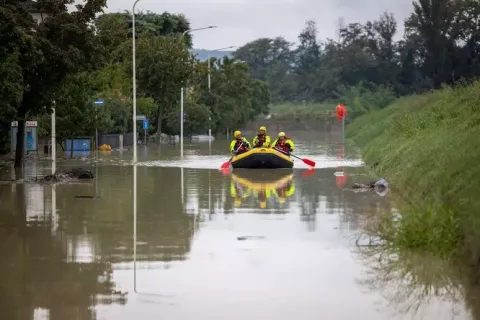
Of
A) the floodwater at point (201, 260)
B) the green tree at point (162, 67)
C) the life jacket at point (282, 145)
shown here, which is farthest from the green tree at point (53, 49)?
the green tree at point (162, 67)

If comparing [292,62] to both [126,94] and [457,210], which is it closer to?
[126,94]

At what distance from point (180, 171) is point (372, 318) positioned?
23707 mm

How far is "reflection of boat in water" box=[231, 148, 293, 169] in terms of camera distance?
32.6 m

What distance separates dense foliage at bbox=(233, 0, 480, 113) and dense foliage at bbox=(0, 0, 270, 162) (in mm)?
15779

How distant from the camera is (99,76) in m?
49.2

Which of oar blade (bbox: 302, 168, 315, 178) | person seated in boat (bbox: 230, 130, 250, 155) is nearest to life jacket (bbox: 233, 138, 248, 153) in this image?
person seated in boat (bbox: 230, 130, 250, 155)

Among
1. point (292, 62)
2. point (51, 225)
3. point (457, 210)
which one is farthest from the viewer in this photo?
point (292, 62)

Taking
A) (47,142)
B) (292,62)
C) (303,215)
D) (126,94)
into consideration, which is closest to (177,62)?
(126,94)

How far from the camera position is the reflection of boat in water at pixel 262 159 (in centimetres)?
3259

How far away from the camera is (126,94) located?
2418 inches

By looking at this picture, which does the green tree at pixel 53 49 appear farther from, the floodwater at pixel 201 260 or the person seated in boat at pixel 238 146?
the floodwater at pixel 201 260

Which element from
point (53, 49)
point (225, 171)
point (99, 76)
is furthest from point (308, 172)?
point (99, 76)

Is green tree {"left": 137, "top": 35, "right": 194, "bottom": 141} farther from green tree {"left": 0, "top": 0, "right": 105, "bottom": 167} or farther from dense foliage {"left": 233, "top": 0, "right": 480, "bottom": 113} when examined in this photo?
green tree {"left": 0, "top": 0, "right": 105, "bottom": 167}

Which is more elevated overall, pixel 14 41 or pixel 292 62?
pixel 292 62
